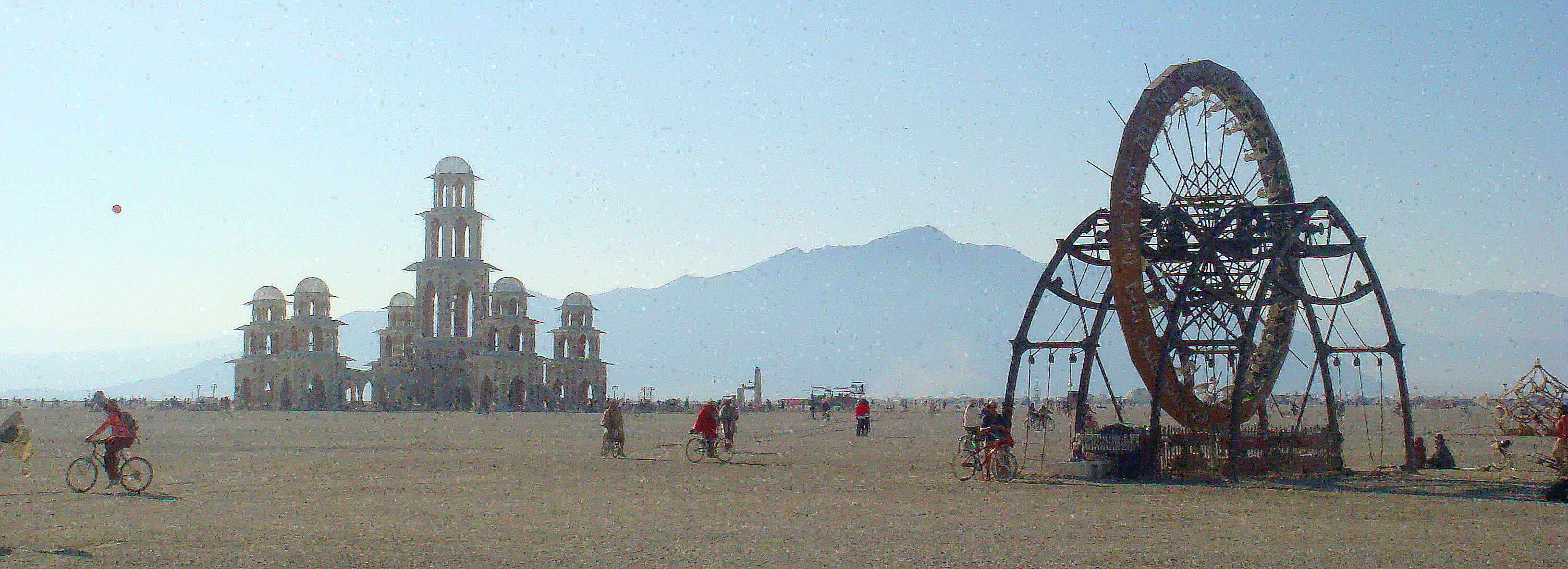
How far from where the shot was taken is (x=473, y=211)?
100562 millimetres

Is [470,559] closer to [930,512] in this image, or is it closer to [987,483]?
[930,512]

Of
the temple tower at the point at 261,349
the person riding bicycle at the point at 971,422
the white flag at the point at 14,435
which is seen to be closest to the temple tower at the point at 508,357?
the temple tower at the point at 261,349

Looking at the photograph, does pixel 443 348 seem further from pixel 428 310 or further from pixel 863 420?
pixel 863 420

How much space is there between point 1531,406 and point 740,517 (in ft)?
90.7

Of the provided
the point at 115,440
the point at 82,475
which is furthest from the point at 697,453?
the point at 82,475

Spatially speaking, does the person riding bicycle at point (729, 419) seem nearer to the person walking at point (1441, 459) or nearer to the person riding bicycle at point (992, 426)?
the person riding bicycle at point (992, 426)

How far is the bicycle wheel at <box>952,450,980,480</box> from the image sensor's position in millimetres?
20641

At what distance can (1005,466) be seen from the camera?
66.5ft

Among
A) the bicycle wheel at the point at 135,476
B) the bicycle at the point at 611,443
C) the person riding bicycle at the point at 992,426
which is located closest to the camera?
the bicycle wheel at the point at 135,476

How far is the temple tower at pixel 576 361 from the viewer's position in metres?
98.6

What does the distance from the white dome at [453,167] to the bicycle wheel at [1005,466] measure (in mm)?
87015

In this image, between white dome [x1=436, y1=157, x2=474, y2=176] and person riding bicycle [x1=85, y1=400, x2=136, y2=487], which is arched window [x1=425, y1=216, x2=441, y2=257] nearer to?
white dome [x1=436, y1=157, x2=474, y2=176]

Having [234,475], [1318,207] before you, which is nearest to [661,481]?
[234,475]

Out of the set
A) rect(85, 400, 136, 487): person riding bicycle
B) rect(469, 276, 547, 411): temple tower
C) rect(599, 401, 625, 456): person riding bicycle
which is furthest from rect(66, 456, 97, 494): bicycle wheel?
rect(469, 276, 547, 411): temple tower
